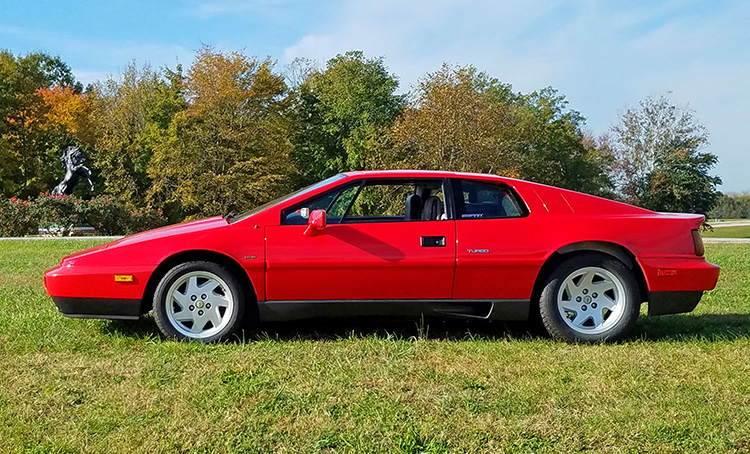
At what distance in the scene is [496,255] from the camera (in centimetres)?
480

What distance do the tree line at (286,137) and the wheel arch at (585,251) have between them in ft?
82.6

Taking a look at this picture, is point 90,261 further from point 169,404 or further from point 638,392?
point 638,392

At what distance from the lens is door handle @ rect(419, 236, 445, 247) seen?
4.79 m

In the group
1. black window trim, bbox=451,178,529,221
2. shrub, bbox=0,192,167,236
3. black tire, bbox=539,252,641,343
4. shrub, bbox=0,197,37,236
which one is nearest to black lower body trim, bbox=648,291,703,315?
black tire, bbox=539,252,641,343

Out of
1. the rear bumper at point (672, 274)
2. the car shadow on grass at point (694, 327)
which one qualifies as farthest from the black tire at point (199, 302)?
the car shadow on grass at point (694, 327)

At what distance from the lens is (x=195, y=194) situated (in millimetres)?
36031

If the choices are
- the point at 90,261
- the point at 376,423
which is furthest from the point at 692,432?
the point at 90,261

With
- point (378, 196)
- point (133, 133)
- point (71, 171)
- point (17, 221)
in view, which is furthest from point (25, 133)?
point (378, 196)

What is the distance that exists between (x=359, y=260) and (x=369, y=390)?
4.43 feet

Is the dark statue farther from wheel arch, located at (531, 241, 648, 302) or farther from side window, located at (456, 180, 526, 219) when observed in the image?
wheel arch, located at (531, 241, 648, 302)

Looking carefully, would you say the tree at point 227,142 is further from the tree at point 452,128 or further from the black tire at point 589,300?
the black tire at point 589,300

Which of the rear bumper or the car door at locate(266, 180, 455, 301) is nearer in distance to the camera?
the car door at locate(266, 180, 455, 301)

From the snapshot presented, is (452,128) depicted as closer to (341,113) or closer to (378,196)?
(341,113)

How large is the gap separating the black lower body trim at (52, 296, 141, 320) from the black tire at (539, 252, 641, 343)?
3.07 metres
